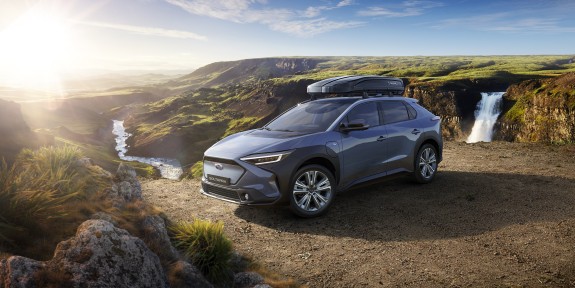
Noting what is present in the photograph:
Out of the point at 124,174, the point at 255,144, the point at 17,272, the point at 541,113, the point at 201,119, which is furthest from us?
the point at 201,119

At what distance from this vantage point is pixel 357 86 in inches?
353

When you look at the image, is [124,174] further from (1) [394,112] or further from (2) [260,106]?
(2) [260,106]

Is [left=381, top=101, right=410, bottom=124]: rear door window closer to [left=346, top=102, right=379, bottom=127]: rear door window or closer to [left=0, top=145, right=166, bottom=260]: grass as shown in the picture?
[left=346, top=102, right=379, bottom=127]: rear door window

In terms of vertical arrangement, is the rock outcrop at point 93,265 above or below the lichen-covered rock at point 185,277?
above

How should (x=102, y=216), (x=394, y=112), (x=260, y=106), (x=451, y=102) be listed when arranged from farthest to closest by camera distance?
(x=260, y=106)
(x=451, y=102)
(x=394, y=112)
(x=102, y=216)

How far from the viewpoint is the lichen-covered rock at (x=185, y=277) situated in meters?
4.16

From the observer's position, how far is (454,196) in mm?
8828

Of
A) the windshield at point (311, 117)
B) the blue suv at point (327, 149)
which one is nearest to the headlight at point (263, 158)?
the blue suv at point (327, 149)

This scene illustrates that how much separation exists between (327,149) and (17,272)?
5.24 m

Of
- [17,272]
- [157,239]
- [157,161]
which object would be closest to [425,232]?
[157,239]

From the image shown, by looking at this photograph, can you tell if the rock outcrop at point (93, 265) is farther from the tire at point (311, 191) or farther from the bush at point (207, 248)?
the tire at point (311, 191)

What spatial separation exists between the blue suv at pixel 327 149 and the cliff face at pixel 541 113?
73.1 feet

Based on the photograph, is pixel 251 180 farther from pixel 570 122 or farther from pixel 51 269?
pixel 570 122

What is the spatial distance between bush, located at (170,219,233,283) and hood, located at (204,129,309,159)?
1.91 metres
